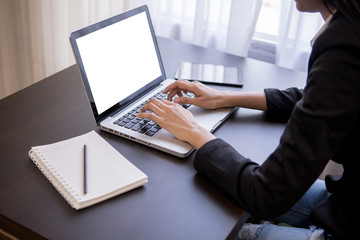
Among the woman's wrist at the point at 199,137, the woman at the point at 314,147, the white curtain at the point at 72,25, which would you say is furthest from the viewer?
the white curtain at the point at 72,25

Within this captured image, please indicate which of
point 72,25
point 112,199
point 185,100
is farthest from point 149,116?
point 72,25

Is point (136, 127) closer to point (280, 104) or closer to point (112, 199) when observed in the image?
point (112, 199)

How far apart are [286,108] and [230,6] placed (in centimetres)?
74

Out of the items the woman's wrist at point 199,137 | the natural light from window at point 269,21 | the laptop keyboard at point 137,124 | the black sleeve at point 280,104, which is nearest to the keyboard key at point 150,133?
the laptop keyboard at point 137,124

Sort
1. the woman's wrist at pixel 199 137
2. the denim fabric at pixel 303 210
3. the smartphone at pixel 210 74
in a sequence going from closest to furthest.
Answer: the woman's wrist at pixel 199 137 < the denim fabric at pixel 303 210 < the smartphone at pixel 210 74

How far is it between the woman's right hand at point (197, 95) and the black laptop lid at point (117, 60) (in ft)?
0.30

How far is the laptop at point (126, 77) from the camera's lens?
3.36 feet

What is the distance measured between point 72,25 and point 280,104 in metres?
1.38

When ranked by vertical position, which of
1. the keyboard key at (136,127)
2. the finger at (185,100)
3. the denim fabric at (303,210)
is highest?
the finger at (185,100)

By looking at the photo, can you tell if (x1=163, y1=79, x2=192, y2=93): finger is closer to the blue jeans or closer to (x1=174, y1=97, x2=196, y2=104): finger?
(x1=174, y1=97, x2=196, y2=104): finger

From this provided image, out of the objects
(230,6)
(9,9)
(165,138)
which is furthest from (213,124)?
(9,9)

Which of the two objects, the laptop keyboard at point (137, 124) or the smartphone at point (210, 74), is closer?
the laptop keyboard at point (137, 124)

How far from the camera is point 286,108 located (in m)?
1.18

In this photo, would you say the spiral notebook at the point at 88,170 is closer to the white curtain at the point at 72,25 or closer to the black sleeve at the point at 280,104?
the black sleeve at the point at 280,104
